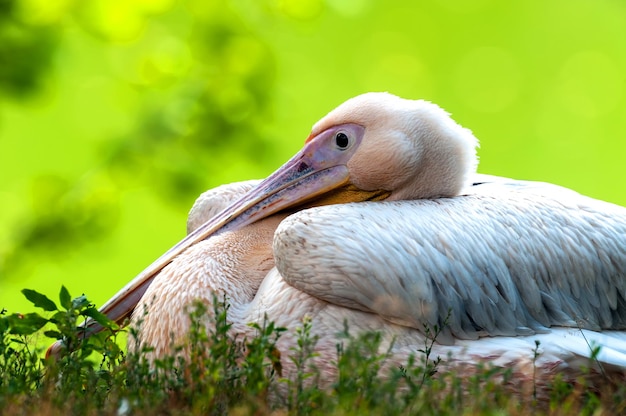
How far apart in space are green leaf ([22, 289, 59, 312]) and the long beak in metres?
0.81

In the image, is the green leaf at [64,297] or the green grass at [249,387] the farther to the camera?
the green leaf at [64,297]

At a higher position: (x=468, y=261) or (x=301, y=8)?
(x=301, y=8)

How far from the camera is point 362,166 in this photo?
169 inches

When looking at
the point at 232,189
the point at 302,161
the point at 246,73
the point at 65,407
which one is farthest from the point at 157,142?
the point at 65,407

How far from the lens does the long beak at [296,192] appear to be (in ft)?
14.3

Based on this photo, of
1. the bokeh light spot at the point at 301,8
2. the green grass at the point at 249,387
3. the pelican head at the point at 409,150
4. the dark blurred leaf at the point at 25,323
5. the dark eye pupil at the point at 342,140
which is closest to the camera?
the green grass at the point at 249,387

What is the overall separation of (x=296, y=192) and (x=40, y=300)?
1.32 m

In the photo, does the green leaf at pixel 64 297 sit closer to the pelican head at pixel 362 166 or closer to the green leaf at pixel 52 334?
the green leaf at pixel 52 334

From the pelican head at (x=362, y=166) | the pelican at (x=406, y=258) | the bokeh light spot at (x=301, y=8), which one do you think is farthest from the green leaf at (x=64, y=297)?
the bokeh light spot at (x=301, y=8)

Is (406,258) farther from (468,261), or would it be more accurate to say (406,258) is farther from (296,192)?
(296,192)

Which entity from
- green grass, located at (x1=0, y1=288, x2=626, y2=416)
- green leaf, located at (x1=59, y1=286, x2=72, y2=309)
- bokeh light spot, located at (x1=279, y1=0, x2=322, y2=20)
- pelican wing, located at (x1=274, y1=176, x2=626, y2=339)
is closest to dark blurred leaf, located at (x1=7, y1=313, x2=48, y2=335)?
green grass, located at (x1=0, y1=288, x2=626, y2=416)

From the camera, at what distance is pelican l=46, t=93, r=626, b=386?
361cm

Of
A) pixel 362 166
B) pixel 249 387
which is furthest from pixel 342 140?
pixel 249 387

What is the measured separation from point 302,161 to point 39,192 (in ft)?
13.0
